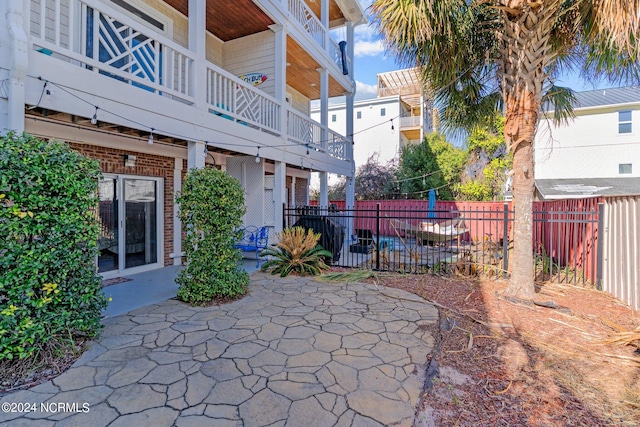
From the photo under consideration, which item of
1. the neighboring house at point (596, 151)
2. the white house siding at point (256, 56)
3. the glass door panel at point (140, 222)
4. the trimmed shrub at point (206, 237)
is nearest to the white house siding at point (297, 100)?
the white house siding at point (256, 56)

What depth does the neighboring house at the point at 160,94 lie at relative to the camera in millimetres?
4051

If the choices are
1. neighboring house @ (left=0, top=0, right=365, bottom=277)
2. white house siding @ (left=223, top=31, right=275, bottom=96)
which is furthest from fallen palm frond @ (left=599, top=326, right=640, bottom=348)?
white house siding @ (left=223, top=31, right=275, bottom=96)

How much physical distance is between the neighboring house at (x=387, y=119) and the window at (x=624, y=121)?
11.3 m

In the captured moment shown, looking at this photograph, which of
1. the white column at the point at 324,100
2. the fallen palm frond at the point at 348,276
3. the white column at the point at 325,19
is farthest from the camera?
the white column at the point at 325,19

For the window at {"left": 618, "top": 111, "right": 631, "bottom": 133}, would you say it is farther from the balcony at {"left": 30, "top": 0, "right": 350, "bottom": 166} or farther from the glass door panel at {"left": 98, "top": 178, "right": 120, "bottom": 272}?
the glass door panel at {"left": 98, "top": 178, "right": 120, "bottom": 272}

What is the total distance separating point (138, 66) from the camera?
5668mm

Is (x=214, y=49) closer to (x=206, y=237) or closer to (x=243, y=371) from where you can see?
(x=206, y=237)

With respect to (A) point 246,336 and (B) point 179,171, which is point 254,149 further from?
(A) point 246,336

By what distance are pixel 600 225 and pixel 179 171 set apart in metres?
8.91

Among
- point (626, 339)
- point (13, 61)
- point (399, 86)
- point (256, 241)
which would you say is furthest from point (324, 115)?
point (399, 86)

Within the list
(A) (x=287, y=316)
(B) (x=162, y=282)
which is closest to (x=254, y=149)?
(B) (x=162, y=282)

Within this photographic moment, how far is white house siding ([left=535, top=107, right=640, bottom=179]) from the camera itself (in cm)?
1739

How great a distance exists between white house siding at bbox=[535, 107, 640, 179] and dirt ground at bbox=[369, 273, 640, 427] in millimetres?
15711

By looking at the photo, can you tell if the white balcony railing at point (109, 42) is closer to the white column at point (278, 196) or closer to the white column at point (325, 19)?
the white column at point (278, 196)
